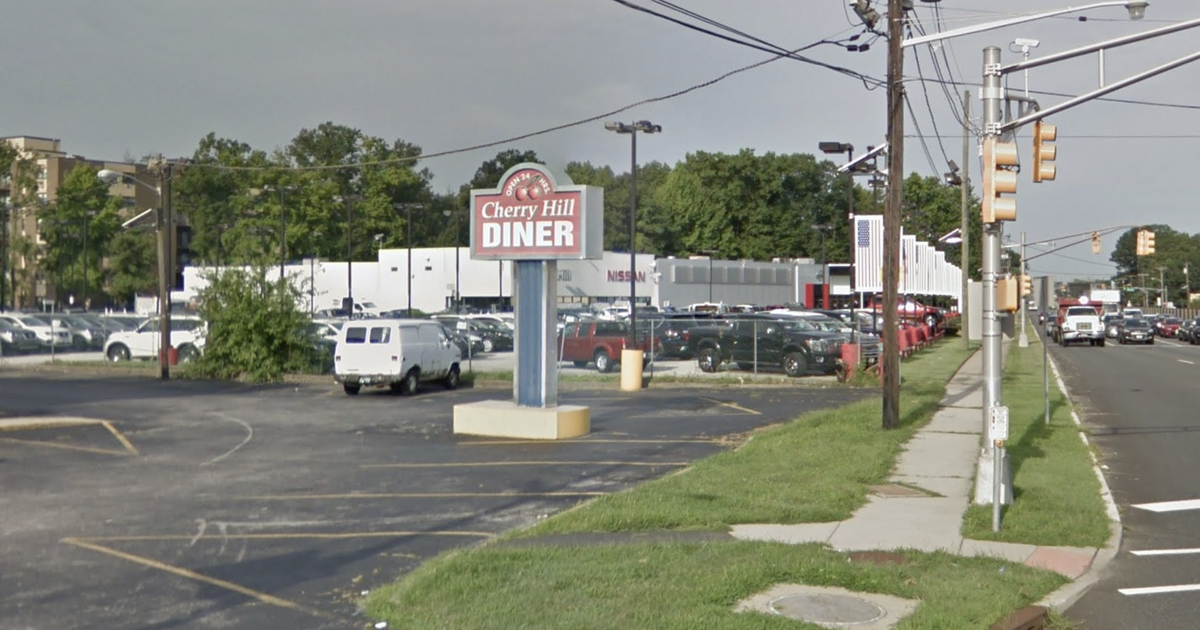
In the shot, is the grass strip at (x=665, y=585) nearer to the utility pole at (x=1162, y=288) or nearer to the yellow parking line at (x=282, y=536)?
the yellow parking line at (x=282, y=536)

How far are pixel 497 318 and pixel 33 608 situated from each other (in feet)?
144

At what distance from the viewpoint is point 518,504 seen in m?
13.9

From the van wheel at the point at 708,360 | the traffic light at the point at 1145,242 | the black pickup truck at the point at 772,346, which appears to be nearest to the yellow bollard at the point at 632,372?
the black pickup truck at the point at 772,346

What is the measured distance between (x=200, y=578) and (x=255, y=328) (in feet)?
85.7

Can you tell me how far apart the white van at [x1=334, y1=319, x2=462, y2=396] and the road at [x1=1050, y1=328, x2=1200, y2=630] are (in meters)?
16.0

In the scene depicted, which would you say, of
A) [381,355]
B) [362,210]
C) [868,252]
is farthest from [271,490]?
[362,210]

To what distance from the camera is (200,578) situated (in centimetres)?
1019

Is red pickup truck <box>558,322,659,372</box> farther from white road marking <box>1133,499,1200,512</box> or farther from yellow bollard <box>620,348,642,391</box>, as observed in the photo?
white road marking <box>1133,499,1200,512</box>

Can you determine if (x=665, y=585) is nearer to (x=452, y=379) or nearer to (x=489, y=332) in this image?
(x=452, y=379)

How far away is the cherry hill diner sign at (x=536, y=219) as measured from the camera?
20922 millimetres

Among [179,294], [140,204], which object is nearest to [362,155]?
[140,204]

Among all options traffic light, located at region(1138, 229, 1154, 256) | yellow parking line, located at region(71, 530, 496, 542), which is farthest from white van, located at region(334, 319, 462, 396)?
traffic light, located at region(1138, 229, 1154, 256)

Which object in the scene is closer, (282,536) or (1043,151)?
(282,536)

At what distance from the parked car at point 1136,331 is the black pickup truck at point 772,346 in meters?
39.0
